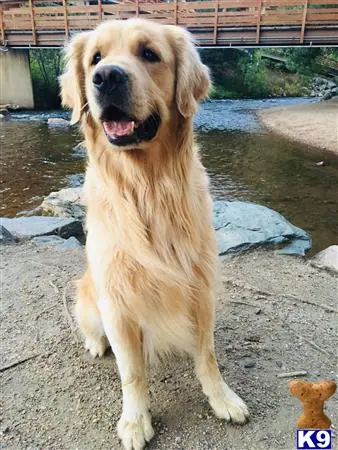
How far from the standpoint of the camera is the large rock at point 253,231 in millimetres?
4438

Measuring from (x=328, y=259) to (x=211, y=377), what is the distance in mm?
2395

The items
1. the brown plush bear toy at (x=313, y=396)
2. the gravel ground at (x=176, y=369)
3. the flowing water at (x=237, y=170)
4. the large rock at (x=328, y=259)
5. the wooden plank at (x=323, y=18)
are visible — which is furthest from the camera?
the wooden plank at (x=323, y=18)

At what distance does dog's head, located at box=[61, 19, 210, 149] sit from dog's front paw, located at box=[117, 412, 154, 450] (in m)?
1.46

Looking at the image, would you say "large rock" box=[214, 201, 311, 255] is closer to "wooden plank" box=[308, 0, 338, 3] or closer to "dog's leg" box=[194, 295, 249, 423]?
"dog's leg" box=[194, 295, 249, 423]

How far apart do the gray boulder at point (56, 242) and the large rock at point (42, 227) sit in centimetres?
13

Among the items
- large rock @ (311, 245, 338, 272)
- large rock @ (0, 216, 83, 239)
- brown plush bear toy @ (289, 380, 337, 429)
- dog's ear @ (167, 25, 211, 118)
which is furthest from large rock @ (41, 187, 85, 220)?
brown plush bear toy @ (289, 380, 337, 429)

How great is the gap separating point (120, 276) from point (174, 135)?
31.1 inches

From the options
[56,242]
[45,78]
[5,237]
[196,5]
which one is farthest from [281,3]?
[5,237]

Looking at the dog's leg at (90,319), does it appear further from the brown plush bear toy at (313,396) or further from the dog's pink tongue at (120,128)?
the brown plush bear toy at (313,396)

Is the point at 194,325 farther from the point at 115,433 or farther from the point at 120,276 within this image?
the point at 115,433

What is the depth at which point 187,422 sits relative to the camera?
225cm

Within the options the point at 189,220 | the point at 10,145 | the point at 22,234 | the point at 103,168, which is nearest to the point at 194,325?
the point at 189,220

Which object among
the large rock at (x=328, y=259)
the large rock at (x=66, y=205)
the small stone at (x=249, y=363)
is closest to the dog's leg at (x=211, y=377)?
the small stone at (x=249, y=363)

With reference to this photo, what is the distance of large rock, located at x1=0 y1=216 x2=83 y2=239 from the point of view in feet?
16.0
